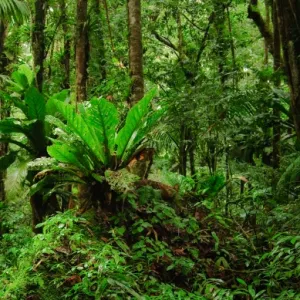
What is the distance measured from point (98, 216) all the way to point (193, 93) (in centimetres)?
249

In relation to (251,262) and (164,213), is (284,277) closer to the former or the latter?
(251,262)

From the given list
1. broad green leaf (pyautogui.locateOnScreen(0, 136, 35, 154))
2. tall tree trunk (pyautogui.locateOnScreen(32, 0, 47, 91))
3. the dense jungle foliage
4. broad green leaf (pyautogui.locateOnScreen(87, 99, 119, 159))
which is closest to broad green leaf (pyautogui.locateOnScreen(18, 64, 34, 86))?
the dense jungle foliage

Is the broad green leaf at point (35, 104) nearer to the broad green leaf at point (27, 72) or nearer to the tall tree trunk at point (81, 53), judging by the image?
the tall tree trunk at point (81, 53)

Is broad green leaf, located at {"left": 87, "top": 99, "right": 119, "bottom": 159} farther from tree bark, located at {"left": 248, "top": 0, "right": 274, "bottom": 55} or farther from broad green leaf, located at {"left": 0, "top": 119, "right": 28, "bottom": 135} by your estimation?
tree bark, located at {"left": 248, "top": 0, "right": 274, "bottom": 55}

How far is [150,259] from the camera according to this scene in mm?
2973

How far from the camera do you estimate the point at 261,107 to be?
17.0 ft

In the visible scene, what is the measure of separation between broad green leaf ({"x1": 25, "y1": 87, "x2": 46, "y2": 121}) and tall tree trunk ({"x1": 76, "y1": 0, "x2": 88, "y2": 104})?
439 mm

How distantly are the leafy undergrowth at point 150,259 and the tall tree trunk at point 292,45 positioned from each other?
45.9 inches

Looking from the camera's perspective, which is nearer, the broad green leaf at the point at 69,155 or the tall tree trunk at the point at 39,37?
the broad green leaf at the point at 69,155

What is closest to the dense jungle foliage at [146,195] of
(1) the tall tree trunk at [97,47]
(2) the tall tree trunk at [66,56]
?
(1) the tall tree trunk at [97,47]

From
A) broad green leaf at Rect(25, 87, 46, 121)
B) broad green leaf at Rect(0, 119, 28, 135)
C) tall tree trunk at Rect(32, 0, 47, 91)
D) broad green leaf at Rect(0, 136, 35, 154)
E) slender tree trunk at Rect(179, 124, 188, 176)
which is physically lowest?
slender tree trunk at Rect(179, 124, 188, 176)

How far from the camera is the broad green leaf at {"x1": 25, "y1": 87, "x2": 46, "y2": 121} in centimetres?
454

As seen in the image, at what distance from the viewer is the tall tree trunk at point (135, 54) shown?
4.63 meters

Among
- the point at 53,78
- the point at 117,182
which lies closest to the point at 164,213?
the point at 117,182
